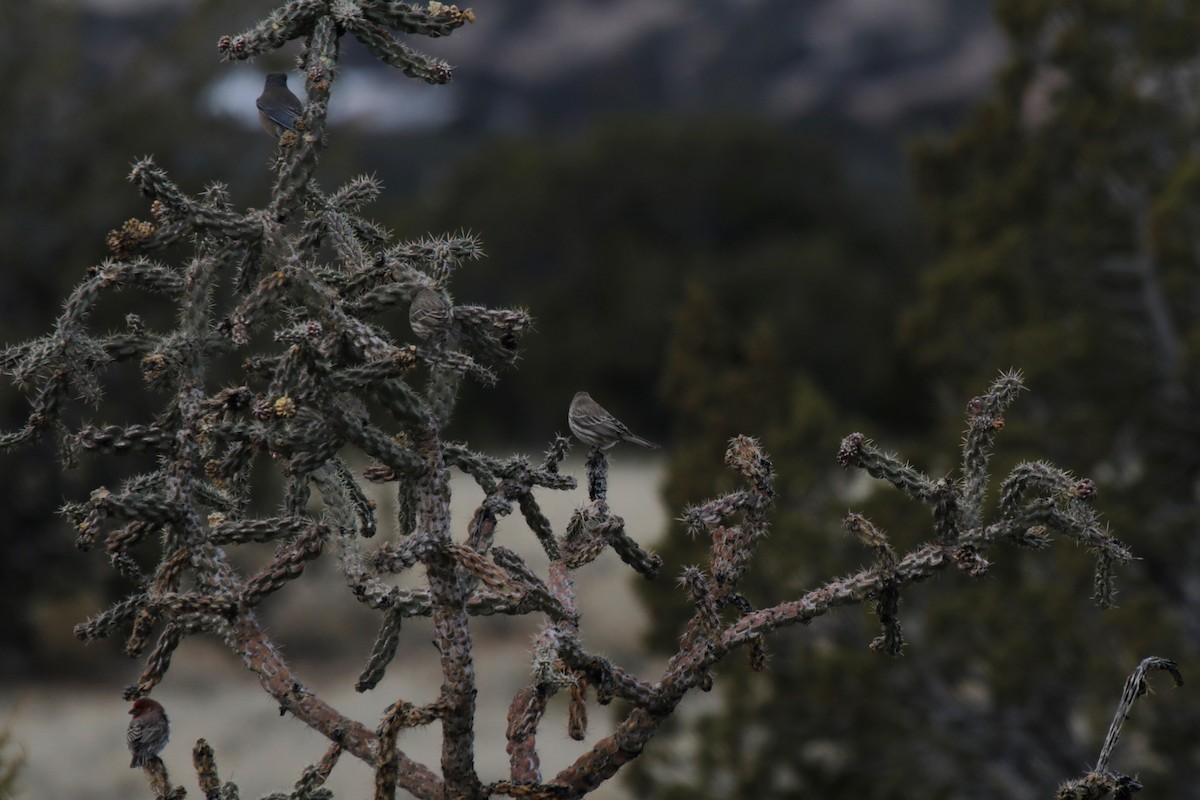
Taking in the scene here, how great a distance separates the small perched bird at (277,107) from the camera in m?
3.86

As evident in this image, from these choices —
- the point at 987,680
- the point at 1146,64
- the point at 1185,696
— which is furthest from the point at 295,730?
the point at 1146,64

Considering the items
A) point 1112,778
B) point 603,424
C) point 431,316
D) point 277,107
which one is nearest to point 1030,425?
point 603,424

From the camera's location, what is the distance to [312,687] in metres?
16.8

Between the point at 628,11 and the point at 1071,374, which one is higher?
the point at 628,11

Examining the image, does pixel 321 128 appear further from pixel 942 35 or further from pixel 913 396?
pixel 942 35

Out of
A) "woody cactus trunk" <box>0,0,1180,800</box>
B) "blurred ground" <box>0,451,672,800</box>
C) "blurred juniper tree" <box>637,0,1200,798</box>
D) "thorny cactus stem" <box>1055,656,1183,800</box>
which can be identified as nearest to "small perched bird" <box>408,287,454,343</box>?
"woody cactus trunk" <box>0,0,1180,800</box>

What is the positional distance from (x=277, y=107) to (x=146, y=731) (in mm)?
1616

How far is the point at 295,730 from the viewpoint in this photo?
53.9 ft

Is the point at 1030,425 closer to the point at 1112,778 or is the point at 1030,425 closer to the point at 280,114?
the point at 1112,778

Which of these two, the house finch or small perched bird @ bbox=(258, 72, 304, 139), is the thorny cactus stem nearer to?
the house finch

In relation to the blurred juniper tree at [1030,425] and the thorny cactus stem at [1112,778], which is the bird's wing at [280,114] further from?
the blurred juniper tree at [1030,425]

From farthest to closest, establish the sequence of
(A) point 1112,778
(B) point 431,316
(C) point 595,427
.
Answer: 1. (C) point 595,427
2. (A) point 1112,778
3. (B) point 431,316

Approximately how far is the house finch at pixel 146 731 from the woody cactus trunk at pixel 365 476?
0.04 m

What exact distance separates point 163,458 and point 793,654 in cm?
914
